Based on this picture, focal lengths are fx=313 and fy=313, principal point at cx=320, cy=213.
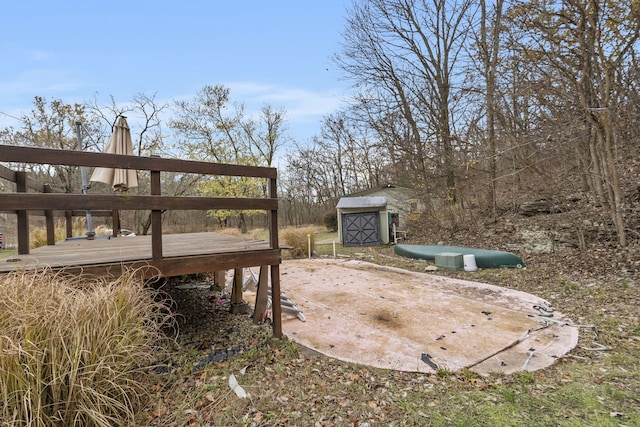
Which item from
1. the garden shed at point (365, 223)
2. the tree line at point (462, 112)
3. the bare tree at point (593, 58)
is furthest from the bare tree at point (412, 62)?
the bare tree at point (593, 58)

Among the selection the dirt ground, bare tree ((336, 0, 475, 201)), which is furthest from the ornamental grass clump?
bare tree ((336, 0, 475, 201))

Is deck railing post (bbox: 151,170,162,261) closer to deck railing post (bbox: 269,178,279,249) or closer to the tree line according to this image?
deck railing post (bbox: 269,178,279,249)

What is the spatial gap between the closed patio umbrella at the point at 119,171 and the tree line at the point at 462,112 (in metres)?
7.29

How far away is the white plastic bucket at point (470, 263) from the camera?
654 cm

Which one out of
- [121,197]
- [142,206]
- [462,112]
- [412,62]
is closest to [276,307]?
[142,206]

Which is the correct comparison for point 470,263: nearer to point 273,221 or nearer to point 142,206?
point 273,221

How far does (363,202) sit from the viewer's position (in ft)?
43.1

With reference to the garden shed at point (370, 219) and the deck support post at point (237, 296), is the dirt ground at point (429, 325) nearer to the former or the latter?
the deck support post at point (237, 296)

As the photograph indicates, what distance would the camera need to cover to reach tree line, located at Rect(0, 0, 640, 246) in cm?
574

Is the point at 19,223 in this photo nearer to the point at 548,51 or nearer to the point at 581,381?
the point at 581,381

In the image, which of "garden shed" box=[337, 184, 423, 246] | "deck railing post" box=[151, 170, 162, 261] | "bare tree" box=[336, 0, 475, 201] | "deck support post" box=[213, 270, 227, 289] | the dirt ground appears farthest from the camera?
"garden shed" box=[337, 184, 423, 246]

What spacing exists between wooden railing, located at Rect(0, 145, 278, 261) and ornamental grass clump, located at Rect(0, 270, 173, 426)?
522 millimetres

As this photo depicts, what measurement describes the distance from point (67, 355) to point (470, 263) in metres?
6.67

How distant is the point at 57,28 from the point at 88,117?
354 inches
